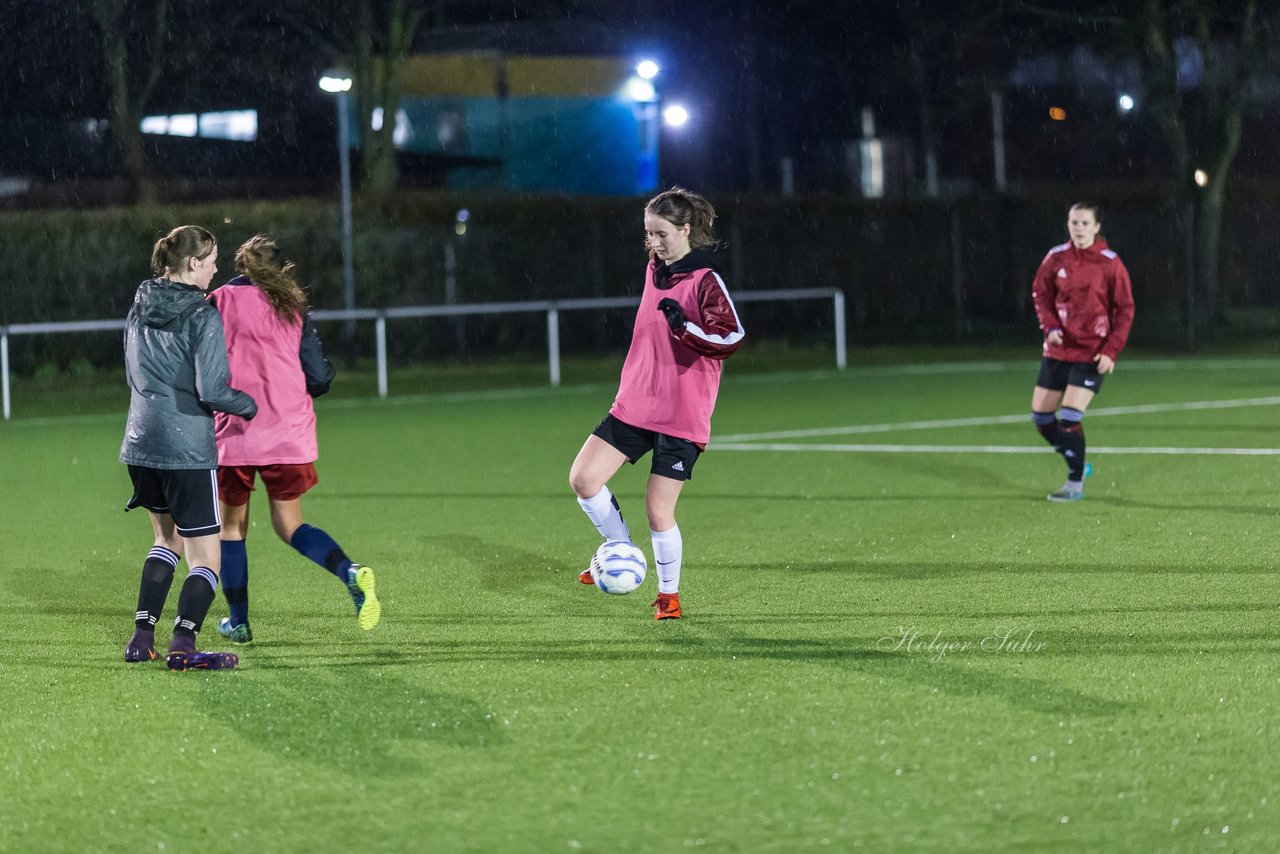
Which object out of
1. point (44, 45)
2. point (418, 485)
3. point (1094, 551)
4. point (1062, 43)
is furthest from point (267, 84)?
point (1094, 551)

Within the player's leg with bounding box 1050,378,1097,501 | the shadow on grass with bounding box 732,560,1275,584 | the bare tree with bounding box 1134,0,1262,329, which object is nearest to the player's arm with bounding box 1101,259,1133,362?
the player's leg with bounding box 1050,378,1097,501

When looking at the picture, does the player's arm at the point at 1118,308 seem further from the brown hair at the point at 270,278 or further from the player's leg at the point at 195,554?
the player's leg at the point at 195,554

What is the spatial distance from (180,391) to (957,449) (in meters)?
8.82

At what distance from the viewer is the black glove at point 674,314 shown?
6.96 m

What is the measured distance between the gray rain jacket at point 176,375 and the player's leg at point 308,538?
612 millimetres

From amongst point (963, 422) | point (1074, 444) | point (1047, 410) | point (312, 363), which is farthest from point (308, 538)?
point (963, 422)

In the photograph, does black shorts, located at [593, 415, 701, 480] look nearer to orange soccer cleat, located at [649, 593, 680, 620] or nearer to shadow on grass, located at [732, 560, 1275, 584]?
orange soccer cleat, located at [649, 593, 680, 620]

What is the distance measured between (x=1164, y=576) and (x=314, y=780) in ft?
15.2

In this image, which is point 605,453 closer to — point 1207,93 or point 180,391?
point 180,391

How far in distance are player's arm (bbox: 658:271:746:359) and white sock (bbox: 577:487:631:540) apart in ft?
3.08

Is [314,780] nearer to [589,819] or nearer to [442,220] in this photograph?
[589,819]

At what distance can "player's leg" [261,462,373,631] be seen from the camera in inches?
271

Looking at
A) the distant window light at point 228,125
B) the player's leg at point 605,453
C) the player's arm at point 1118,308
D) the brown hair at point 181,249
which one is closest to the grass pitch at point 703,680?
the player's leg at point 605,453

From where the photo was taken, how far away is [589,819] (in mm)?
4598
